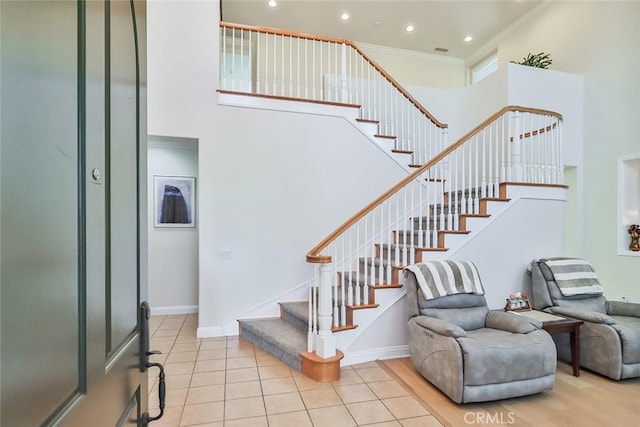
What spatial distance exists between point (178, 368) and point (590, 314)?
3.96 meters

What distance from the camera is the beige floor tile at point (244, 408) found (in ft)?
8.16

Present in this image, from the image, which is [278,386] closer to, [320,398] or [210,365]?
[320,398]

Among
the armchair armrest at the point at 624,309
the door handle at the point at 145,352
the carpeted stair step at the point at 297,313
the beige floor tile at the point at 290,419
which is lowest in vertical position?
the beige floor tile at the point at 290,419

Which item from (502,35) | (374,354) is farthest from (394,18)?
(374,354)

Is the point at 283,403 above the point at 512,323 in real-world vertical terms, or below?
below

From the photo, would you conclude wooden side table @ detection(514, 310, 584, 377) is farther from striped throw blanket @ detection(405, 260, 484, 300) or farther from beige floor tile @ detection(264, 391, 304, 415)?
beige floor tile @ detection(264, 391, 304, 415)

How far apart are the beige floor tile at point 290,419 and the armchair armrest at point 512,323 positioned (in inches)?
74.6

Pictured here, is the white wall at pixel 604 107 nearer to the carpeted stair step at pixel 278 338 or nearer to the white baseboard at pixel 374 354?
the white baseboard at pixel 374 354

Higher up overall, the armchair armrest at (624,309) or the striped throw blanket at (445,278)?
the striped throw blanket at (445,278)

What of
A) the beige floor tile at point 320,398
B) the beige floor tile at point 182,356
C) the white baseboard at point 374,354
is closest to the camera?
the beige floor tile at point 320,398

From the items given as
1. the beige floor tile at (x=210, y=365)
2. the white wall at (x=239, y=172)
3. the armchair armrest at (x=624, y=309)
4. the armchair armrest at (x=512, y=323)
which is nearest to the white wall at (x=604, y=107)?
the armchair armrest at (x=624, y=309)

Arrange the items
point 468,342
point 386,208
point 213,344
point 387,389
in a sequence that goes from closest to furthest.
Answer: point 468,342
point 387,389
point 213,344
point 386,208

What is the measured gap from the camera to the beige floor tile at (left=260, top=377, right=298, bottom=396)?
9.27ft

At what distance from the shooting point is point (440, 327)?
9.14ft
